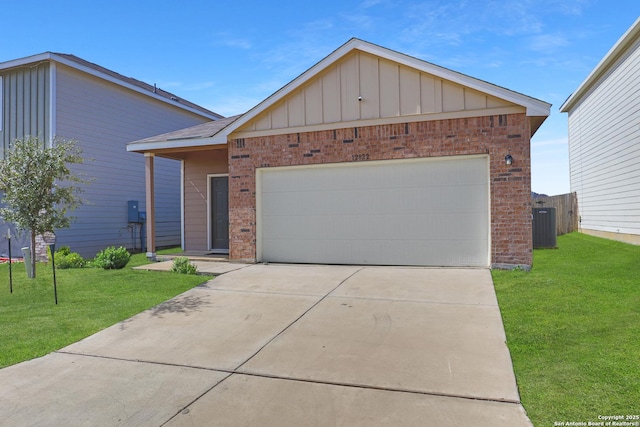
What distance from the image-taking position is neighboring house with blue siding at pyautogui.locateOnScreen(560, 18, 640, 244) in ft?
39.4

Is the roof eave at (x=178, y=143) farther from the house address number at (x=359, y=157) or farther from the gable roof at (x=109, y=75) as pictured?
the gable roof at (x=109, y=75)

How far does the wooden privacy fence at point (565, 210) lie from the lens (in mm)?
17859

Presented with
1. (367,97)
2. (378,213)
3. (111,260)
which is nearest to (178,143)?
(111,260)

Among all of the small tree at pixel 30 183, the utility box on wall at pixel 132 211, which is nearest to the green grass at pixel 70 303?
the small tree at pixel 30 183

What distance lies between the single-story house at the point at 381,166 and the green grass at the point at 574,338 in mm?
1497

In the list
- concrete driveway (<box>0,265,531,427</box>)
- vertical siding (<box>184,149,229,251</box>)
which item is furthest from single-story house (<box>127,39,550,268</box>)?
concrete driveway (<box>0,265,531,427</box>)

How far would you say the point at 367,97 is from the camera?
9.23m

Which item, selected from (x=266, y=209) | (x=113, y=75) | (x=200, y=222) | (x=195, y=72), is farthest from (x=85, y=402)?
(x=113, y=75)

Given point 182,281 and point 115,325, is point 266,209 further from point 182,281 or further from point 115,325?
point 115,325

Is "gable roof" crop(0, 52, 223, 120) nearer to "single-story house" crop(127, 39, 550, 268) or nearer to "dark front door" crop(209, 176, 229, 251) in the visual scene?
"single-story house" crop(127, 39, 550, 268)

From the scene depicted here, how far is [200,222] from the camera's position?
12914 mm

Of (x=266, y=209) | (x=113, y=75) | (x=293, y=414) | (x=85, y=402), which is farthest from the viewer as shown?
(x=113, y=75)

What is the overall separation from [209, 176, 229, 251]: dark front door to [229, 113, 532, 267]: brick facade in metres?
2.23

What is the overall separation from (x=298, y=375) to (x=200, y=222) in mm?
9727
